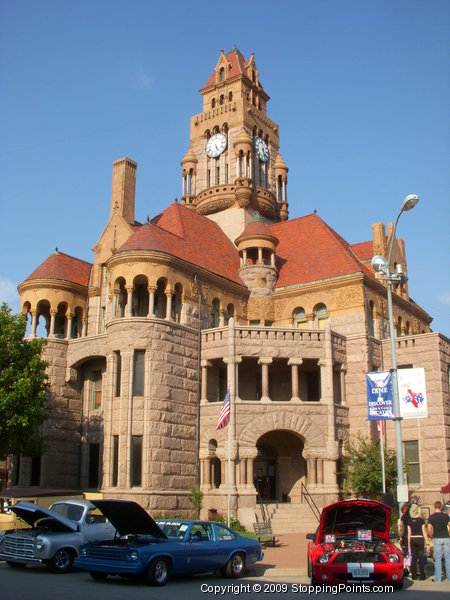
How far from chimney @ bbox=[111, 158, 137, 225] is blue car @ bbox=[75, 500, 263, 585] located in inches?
1029

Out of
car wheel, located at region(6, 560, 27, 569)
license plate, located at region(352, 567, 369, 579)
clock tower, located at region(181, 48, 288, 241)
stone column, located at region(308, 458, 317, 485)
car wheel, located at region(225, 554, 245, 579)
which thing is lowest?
car wheel, located at region(6, 560, 27, 569)

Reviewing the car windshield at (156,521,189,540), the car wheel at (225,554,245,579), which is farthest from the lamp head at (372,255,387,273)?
the car windshield at (156,521,189,540)

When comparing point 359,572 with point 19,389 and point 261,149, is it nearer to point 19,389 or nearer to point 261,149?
point 19,389

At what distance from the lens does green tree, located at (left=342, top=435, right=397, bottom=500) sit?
31.0 metres

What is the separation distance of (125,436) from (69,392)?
8.06 m

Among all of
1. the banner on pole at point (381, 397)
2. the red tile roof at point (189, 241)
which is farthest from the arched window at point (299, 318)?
the banner on pole at point (381, 397)

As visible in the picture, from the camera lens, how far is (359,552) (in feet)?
46.5

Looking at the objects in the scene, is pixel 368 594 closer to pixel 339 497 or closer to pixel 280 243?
pixel 339 497

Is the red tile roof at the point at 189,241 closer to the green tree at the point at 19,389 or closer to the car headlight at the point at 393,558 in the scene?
the green tree at the point at 19,389

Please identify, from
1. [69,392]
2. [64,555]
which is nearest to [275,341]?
[69,392]

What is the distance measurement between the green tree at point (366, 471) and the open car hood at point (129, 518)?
57.1 feet

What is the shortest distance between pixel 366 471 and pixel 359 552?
17384mm

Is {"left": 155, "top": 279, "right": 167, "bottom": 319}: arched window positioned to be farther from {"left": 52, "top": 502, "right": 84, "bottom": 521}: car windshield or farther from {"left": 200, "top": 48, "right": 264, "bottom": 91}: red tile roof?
{"left": 200, "top": 48, "right": 264, "bottom": 91}: red tile roof

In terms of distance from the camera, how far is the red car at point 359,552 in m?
14.0
